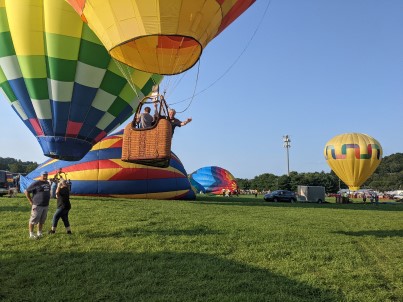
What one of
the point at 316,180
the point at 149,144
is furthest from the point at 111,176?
the point at 316,180

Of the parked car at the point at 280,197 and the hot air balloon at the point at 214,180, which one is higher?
the hot air balloon at the point at 214,180

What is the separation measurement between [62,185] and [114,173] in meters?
10.2

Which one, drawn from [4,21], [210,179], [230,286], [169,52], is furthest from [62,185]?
[210,179]

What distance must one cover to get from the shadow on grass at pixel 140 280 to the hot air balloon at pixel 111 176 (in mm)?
12568

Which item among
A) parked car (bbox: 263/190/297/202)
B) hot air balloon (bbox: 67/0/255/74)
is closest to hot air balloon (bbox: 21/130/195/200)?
hot air balloon (bbox: 67/0/255/74)

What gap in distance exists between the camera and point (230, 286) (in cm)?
467

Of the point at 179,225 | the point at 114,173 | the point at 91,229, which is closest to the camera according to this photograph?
the point at 91,229

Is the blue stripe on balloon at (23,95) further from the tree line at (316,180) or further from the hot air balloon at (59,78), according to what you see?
the tree line at (316,180)

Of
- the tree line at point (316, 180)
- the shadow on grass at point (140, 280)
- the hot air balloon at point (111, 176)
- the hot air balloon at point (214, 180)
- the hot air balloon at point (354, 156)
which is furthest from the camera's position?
the tree line at point (316, 180)

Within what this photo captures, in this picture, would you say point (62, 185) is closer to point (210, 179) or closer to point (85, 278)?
point (85, 278)

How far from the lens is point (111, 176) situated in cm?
1852

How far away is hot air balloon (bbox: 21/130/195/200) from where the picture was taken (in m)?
18.4

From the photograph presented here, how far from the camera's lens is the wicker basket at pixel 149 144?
7171 millimetres

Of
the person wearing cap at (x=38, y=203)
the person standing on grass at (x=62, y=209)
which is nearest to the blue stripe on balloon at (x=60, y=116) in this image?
the person standing on grass at (x=62, y=209)
